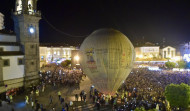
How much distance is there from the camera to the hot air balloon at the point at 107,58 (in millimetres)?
17156

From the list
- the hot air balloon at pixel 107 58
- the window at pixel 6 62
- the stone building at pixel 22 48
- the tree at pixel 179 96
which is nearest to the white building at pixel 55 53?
the stone building at pixel 22 48

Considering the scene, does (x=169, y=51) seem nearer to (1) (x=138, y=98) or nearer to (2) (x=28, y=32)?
(1) (x=138, y=98)

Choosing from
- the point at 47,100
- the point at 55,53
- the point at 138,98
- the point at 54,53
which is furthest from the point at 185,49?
the point at 47,100

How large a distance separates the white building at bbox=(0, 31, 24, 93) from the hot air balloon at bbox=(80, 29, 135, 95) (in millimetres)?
10211

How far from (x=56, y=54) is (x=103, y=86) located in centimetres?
5599

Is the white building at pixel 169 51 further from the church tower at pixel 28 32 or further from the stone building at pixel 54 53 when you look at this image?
the church tower at pixel 28 32

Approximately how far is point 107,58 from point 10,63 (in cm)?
1289

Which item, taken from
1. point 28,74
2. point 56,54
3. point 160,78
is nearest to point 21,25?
point 28,74

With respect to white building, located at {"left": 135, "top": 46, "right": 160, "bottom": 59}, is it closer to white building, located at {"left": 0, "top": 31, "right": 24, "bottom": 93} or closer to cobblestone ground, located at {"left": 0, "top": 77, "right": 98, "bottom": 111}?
cobblestone ground, located at {"left": 0, "top": 77, "right": 98, "bottom": 111}

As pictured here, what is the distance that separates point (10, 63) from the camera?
22.2 m

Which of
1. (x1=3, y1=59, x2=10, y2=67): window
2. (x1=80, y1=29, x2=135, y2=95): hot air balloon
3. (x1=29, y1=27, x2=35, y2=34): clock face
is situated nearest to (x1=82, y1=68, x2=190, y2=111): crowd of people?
(x1=80, y1=29, x2=135, y2=95): hot air balloon

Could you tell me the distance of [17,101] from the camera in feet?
61.2

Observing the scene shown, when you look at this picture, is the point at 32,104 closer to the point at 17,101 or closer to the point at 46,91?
the point at 17,101

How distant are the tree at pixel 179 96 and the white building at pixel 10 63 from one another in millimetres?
18220
